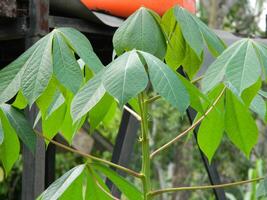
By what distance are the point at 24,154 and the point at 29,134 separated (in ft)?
2.97

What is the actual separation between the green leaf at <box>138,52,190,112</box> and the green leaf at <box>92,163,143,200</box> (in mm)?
280

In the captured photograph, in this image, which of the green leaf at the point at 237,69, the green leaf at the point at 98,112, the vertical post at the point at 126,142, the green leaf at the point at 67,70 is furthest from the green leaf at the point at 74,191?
the vertical post at the point at 126,142

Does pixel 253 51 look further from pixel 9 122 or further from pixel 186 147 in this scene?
pixel 186 147

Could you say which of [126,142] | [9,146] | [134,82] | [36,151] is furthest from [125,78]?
[126,142]

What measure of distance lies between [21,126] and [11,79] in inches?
4.4

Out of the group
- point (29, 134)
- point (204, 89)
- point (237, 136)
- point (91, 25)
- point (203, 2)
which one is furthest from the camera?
point (203, 2)

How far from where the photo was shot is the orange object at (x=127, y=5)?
7.25ft

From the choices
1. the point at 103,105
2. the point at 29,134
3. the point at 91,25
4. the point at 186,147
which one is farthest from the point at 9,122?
the point at 186,147

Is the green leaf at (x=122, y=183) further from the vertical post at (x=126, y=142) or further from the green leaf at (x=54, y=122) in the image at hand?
the vertical post at (x=126, y=142)

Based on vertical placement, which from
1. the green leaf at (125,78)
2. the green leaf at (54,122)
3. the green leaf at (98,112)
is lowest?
the green leaf at (54,122)

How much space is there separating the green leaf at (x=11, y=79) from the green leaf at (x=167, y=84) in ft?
0.80

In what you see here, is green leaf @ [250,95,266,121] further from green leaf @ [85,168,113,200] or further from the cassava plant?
green leaf @ [85,168,113,200]

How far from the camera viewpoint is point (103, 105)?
4.12 ft

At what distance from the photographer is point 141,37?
3.73 feet
